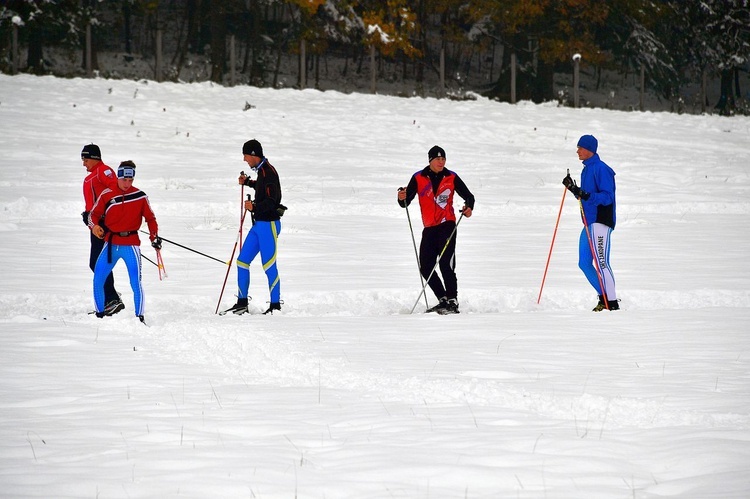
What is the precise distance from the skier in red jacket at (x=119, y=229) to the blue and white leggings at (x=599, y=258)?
4849 mm

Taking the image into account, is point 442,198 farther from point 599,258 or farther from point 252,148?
point 252,148

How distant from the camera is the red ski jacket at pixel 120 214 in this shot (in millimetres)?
9383

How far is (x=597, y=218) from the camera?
10.1 meters

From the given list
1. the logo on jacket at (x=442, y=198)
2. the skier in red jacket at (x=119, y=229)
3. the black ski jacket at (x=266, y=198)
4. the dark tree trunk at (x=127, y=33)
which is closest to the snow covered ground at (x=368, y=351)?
the skier in red jacket at (x=119, y=229)

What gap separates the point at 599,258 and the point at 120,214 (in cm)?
528

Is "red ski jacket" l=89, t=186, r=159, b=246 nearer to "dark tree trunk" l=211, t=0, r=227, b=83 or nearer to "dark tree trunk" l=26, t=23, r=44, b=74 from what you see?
"dark tree trunk" l=211, t=0, r=227, b=83

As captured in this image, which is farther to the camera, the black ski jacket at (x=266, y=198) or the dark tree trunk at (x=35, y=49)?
the dark tree trunk at (x=35, y=49)

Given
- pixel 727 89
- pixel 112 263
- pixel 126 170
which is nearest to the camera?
pixel 126 170

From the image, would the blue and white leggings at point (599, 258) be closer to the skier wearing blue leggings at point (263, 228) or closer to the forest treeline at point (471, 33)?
the skier wearing blue leggings at point (263, 228)

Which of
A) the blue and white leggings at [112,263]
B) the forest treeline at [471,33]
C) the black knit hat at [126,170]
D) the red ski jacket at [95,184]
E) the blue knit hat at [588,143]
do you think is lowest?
the blue and white leggings at [112,263]

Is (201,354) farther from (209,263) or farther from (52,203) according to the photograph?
(52,203)

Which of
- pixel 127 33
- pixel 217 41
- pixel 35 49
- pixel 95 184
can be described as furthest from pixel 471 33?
pixel 95 184

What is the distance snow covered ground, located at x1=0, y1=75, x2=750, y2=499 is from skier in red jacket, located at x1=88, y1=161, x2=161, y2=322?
385mm

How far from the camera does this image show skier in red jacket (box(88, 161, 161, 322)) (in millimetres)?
9367
